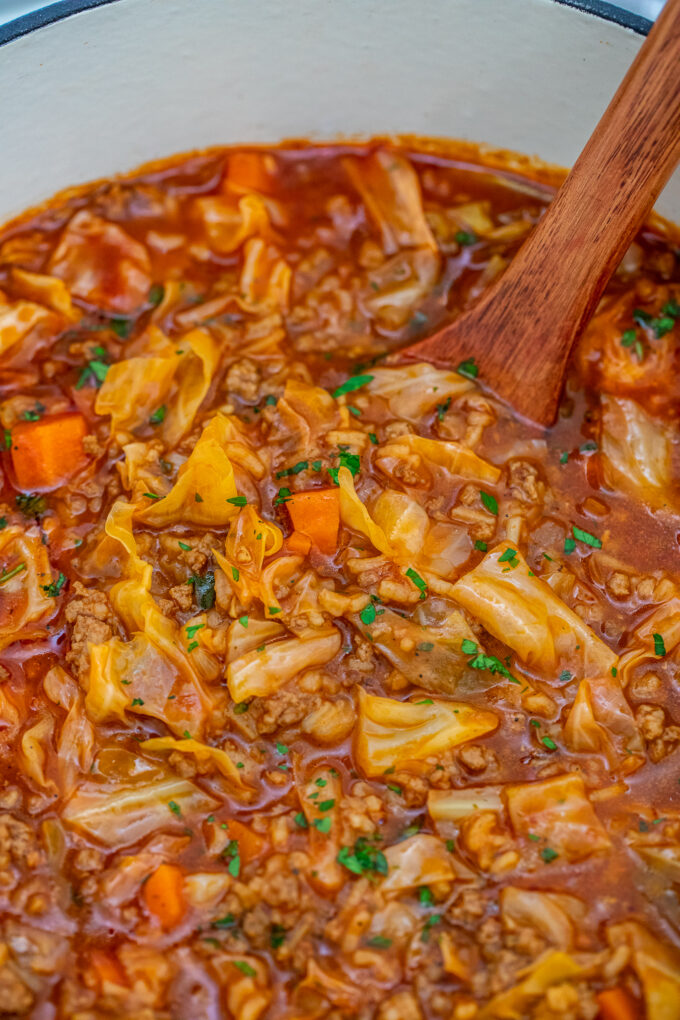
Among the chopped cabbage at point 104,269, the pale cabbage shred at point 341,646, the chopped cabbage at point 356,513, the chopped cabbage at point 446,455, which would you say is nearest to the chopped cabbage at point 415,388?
the pale cabbage shred at point 341,646

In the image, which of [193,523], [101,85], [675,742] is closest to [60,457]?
[193,523]

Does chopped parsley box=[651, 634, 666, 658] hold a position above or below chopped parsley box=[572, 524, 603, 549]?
below

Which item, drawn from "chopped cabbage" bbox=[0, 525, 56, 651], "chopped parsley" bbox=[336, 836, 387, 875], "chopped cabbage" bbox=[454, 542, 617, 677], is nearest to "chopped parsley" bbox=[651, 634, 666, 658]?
"chopped cabbage" bbox=[454, 542, 617, 677]

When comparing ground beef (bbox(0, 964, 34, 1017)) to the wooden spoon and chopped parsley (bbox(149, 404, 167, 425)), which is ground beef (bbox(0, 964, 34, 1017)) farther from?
the wooden spoon

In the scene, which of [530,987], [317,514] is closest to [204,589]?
[317,514]

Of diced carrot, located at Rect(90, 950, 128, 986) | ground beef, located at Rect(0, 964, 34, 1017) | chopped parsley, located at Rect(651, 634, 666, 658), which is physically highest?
chopped parsley, located at Rect(651, 634, 666, 658)

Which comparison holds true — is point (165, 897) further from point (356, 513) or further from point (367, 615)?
point (356, 513)
